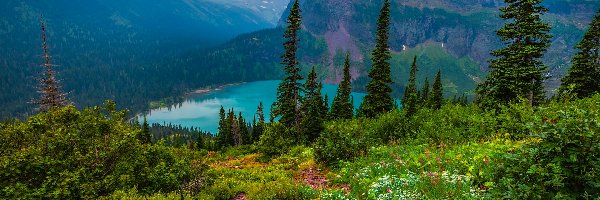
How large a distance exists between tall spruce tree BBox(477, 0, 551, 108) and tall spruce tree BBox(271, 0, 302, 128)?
2023 centimetres

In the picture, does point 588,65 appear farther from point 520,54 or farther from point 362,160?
point 362,160

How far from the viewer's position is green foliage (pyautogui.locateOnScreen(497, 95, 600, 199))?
603 cm

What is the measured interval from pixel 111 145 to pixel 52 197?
2522 millimetres

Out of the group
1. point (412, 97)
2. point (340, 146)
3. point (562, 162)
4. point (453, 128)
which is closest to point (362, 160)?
point (340, 146)

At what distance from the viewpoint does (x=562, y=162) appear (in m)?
6.47

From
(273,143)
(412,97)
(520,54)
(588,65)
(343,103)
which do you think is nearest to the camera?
(520,54)

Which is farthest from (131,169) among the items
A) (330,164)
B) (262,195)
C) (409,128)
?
(409,128)

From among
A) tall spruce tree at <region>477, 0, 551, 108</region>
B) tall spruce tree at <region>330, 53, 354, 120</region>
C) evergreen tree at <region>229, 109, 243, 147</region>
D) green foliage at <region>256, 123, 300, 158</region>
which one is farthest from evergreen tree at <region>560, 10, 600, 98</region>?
evergreen tree at <region>229, 109, 243, 147</region>

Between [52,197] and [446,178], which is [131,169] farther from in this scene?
[446,178]

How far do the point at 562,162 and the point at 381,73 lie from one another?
4298cm

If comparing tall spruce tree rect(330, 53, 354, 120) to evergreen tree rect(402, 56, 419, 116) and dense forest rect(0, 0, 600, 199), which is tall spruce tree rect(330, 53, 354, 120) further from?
dense forest rect(0, 0, 600, 199)

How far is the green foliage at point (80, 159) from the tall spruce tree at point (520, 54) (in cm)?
2274

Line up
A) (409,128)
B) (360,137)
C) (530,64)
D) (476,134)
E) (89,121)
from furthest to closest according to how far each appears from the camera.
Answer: (530,64) < (409,128) < (360,137) < (476,134) < (89,121)

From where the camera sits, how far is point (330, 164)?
728 inches
